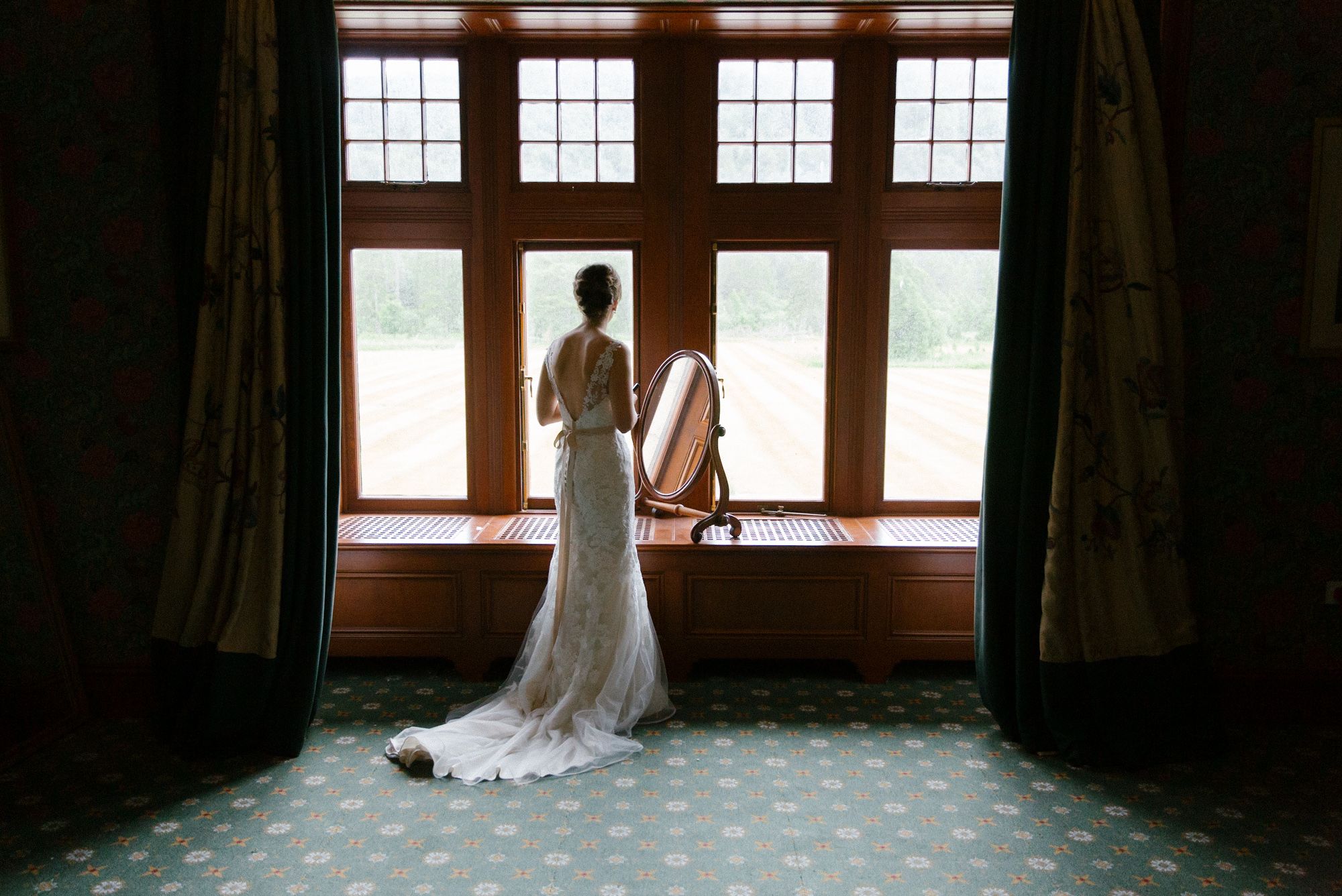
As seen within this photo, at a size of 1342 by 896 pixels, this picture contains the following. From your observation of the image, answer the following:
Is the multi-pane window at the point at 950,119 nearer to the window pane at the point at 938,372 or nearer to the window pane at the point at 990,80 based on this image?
the window pane at the point at 990,80

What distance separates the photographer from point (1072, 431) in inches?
112

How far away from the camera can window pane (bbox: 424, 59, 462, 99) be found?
150 inches

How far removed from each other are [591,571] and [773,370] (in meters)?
1.34

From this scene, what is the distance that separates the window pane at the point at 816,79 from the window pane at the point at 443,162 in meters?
1.48

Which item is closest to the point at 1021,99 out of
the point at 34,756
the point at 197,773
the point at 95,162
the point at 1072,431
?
the point at 1072,431

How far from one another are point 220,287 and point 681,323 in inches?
70.5

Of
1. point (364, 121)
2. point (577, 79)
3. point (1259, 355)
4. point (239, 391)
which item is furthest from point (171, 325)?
point (1259, 355)

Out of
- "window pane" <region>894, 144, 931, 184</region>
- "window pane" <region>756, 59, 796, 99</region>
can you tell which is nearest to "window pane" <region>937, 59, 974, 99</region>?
"window pane" <region>894, 144, 931, 184</region>

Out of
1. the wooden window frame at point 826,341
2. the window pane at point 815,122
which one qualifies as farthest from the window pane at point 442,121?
the window pane at point 815,122

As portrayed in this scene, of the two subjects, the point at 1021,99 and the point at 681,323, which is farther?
the point at 681,323

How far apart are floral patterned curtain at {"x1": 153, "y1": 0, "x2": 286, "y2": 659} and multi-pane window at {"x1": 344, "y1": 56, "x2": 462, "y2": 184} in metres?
0.98

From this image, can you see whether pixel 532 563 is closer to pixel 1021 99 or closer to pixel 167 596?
pixel 167 596

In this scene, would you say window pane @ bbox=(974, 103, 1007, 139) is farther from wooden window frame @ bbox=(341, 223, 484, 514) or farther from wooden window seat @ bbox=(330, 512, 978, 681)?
wooden window frame @ bbox=(341, 223, 484, 514)

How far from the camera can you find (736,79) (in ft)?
12.5
